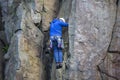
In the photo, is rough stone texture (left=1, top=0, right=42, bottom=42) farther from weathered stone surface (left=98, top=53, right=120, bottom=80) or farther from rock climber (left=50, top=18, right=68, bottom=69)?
weathered stone surface (left=98, top=53, right=120, bottom=80)

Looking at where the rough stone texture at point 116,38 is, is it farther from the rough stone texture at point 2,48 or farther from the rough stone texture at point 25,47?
the rough stone texture at point 2,48

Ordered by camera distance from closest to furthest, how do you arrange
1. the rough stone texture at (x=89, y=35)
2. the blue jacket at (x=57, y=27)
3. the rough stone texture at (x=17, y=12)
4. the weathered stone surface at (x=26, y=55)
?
the rough stone texture at (x=89, y=35) → the blue jacket at (x=57, y=27) → the weathered stone surface at (x=26, y=55) → the rough stone texture at (x=17, y=12)

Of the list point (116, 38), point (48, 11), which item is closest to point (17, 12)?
point (48, 11)

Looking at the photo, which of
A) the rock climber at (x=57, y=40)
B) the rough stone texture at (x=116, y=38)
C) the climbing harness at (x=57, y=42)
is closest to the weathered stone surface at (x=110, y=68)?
the rough stone texture at (x=116, y=38)

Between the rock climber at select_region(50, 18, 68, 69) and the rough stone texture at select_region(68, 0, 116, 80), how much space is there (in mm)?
460

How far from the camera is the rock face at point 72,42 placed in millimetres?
13086

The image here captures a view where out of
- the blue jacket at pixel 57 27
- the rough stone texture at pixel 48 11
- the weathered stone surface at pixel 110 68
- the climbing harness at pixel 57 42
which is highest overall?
the rough stone texture at pixel 48 11

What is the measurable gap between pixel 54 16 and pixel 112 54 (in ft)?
12.4

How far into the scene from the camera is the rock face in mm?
13086

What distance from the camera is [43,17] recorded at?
15.2m

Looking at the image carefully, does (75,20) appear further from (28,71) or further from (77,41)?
(28,71)

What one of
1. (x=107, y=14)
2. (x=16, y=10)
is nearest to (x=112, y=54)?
(x=107, y=14)

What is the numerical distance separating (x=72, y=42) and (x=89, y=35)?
80cm

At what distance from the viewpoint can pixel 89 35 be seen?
43.6ft
